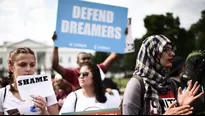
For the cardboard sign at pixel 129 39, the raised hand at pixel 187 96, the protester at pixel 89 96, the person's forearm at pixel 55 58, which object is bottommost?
the protester at pixel 89 96

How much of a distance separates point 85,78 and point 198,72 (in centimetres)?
109

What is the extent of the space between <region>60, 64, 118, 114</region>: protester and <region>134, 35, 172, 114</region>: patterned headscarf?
0.60 metres

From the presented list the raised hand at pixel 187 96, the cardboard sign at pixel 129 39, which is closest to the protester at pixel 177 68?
the cardboard sign at pixel 129 39

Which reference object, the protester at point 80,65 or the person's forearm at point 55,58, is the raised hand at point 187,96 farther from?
the protester at point 80,65

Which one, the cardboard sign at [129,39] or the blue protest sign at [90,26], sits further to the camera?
the cardboard sign at [129,39]

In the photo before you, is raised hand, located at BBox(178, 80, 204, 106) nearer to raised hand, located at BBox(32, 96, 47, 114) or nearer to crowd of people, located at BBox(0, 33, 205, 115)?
crowd of people, located at BBox(0, 33, 205, 115)

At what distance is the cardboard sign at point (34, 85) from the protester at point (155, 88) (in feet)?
1.96

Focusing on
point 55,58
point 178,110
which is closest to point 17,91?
point 55,58

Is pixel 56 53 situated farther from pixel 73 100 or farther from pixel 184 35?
pixel 184 35

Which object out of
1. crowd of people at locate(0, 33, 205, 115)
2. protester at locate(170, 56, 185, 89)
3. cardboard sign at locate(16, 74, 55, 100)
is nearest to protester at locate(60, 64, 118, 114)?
crowd of people at locate(0, 33, 205, 115)

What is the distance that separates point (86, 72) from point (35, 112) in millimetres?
1185

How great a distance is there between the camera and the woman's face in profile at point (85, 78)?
348 cm

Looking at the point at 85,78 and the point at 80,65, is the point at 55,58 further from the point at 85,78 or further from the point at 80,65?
the point at 80,65

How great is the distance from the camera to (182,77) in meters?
4.48
